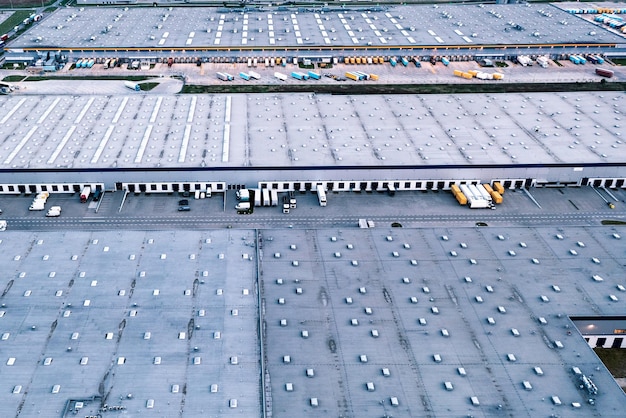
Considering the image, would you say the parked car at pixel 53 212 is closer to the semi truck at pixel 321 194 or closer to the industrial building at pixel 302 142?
the industrial building at pixel 302 142

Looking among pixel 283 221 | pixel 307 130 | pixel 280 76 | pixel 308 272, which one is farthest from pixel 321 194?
pixel 280 76

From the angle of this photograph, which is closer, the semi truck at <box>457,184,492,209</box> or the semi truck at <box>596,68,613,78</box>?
the semi truck at <box>457,184,492,209</box>

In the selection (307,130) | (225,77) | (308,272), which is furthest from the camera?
(225,77)

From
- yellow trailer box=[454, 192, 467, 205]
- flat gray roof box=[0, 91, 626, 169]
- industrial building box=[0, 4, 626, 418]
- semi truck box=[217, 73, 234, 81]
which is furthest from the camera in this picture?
semi truck box=[217, 73, 234, 81]

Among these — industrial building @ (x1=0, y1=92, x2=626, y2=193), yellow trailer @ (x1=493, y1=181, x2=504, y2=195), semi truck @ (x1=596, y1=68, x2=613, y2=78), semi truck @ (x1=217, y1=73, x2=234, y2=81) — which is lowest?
semi truck @ (x1=217, y1=73, x2=234, y2=81)

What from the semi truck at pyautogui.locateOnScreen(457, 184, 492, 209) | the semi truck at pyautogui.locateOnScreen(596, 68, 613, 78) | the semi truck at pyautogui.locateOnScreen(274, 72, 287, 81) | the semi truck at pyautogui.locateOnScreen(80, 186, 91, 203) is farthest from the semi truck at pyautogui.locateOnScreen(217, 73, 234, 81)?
the semi truck at pyautogui.locateOnScreen(596, 68, 613, 78)

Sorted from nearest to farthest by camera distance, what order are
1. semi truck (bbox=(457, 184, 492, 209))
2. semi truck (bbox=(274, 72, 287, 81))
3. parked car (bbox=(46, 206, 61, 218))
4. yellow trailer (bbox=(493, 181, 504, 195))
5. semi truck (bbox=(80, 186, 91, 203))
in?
parked car (bbox=(46, 206, 61, 218)) < semi truck (bbox=(80, 186, 91, 203)) < semi truck (bbox=(457, 184, 492, 209)) < yellow trailer (bbox=(493, 181, 504, 195)) < semi truck (bbox=(274, 72, 287, 81))

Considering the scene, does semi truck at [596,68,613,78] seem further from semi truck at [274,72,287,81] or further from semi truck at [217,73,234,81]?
semi truck at [217,73,234,81]

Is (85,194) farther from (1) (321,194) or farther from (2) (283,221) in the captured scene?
(1) (321,194)
